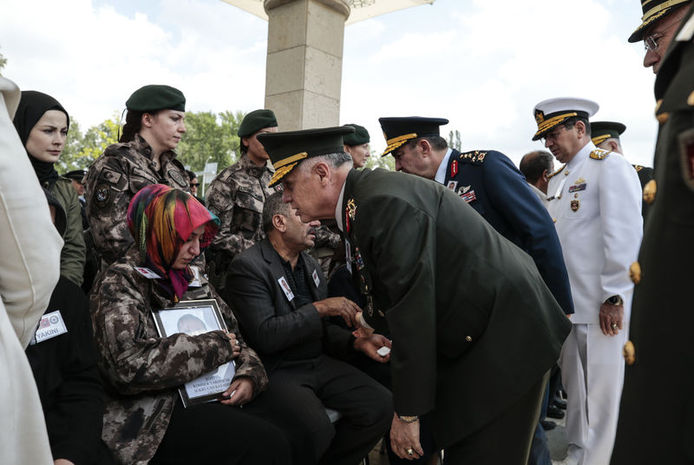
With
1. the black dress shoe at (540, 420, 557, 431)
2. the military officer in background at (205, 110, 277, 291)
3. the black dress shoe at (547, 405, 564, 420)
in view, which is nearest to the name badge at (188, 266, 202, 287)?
the military officer in background at (205, 110, 277, 291)

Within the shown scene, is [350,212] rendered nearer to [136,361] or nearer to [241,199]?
[136,361]

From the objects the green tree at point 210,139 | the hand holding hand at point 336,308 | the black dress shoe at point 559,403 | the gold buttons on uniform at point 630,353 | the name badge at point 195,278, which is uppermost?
the green tree at point 210,139

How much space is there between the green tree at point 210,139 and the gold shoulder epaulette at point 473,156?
46741 mm

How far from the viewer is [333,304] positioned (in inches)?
126

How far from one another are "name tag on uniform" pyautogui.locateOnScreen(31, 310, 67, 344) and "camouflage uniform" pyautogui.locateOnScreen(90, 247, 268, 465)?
0.27 metres

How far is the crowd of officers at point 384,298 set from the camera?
881mm

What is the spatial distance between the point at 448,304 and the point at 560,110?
7.43ft

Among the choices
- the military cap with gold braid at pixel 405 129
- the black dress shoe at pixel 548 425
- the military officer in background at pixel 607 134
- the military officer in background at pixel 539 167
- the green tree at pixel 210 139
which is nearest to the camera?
the military cap with gold braid at pixel 405 129

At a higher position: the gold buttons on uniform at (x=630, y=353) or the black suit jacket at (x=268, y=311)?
the gold buttons on uniform at (x=630, y=353)

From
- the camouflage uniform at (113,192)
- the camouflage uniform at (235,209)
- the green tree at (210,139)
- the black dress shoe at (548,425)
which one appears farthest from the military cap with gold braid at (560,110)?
the green tree at (210,139)

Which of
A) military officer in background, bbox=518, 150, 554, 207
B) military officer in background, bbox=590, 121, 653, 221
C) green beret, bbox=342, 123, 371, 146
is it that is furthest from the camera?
military officer in background, bbox=518, 150, 554, 207

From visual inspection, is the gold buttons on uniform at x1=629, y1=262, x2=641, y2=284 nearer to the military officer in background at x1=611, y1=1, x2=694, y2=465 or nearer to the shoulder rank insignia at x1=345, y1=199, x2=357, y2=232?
the military officer in background at x1=611, y1=1, x2=694, y2=465

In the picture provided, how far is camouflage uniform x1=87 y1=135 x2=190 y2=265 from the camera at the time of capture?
301cm

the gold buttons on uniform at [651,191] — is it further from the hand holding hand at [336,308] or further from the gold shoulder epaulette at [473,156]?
the hand holding hand at [336,308]
